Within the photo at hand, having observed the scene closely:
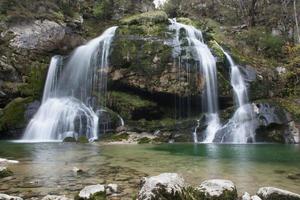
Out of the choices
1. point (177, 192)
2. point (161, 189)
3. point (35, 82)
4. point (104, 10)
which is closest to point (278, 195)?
point (177, 192)

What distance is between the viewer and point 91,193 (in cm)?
724

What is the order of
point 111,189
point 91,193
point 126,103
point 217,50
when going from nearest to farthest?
point 91,193, point 111,189, point 126,103, point 217,50

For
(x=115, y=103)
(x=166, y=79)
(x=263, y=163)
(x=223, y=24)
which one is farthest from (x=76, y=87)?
(x=223, y=24)

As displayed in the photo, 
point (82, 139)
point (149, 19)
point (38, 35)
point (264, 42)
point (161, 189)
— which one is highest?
point (149, 19)

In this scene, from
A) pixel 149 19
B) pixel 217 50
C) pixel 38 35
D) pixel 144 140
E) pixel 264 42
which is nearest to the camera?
pixel 144 140

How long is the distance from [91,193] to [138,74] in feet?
63.8

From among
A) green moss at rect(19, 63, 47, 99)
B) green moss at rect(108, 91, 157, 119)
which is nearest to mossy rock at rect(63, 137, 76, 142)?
green moss at rect(108, 91, 157, 119)

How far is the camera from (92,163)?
40.0ft

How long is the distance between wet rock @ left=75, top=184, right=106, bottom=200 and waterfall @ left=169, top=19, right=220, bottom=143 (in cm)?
1681

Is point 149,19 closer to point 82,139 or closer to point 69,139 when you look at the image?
point 82,139

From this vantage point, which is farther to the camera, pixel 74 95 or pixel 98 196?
pixel 74 95

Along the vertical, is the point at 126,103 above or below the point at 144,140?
above

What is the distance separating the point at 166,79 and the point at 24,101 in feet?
31.3

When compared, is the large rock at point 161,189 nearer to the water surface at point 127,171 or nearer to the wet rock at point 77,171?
the water surface at point 127,171
